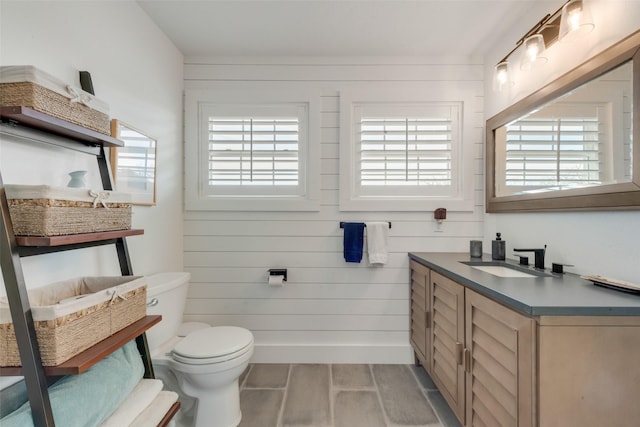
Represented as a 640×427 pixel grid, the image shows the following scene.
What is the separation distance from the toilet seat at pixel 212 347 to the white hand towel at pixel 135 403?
0.18 metres

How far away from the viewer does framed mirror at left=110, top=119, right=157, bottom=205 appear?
1515 millimetres

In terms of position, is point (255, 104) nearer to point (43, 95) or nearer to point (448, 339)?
point (43, 95)

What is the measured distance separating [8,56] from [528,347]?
6.96 ft

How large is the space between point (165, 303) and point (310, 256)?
1.07 m

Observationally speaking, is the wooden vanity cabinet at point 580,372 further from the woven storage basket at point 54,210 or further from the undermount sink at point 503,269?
the woven storage basket at point 54,210

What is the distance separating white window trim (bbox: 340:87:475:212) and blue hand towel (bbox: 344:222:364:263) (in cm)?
16

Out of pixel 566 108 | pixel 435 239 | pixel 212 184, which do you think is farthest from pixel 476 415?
pixel 212 184

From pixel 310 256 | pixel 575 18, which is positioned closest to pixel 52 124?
pixel 310 256

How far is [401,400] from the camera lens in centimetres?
178

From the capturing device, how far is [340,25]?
186 cm

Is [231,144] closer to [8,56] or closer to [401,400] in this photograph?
[8,56]

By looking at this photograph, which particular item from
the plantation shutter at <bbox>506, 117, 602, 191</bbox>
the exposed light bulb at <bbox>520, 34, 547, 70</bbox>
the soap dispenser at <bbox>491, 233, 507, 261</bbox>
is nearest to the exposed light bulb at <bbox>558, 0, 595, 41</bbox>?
the exposed light bulb at <bbox>520, 34, 547, 70</bbox>

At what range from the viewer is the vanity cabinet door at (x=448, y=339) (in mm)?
1401

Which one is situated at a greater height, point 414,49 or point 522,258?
point 414,49
